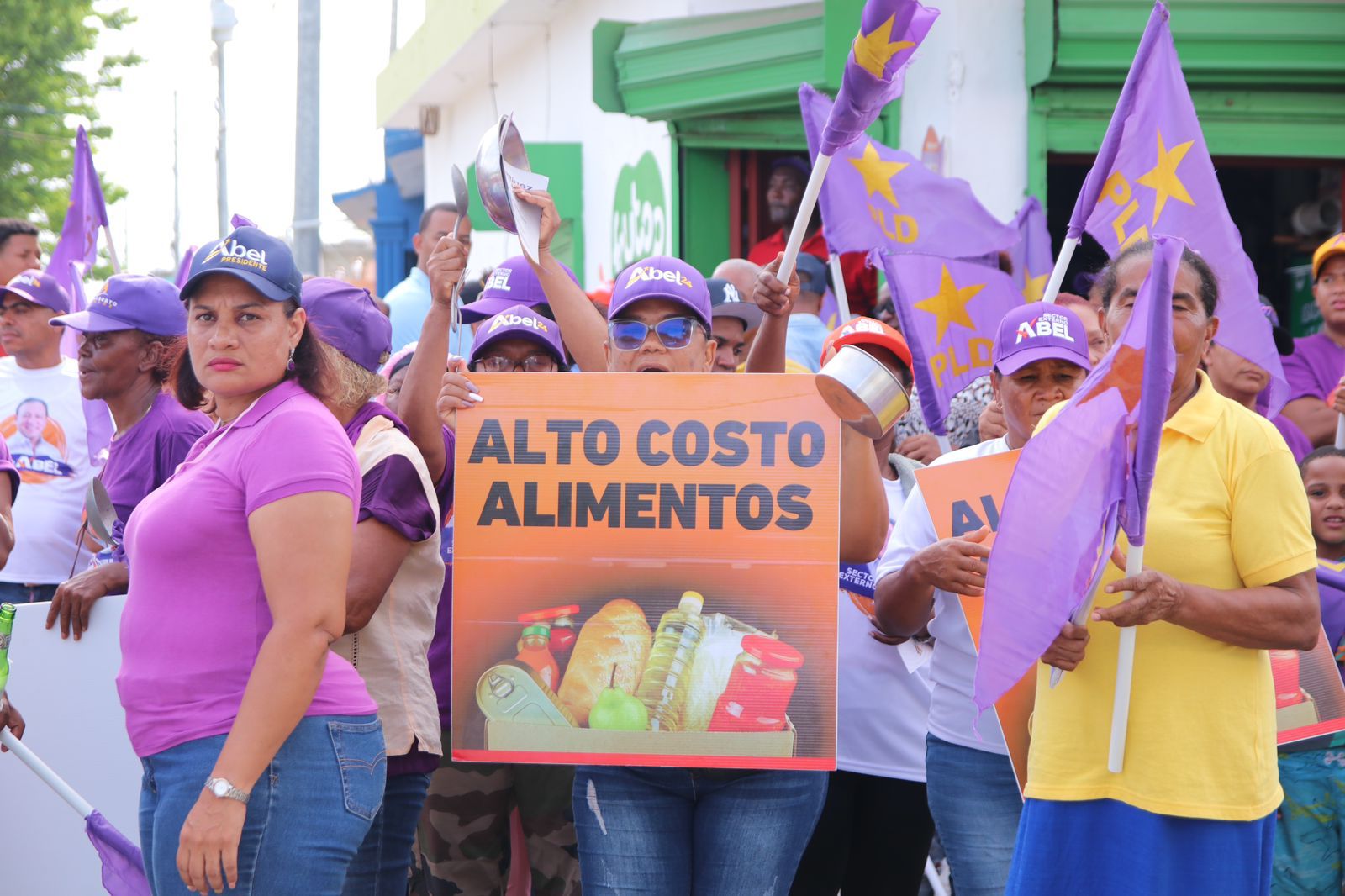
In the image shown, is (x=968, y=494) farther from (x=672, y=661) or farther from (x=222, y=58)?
(x=222, y=58)

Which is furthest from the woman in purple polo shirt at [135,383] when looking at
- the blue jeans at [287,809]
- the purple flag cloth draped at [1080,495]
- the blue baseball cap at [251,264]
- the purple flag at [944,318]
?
the purple flag cloth draped at [1080,495]

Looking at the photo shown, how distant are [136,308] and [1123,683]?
10.9ft

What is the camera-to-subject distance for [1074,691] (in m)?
3.50

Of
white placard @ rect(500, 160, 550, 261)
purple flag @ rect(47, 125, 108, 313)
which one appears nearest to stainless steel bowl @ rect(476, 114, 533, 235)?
white placard @ rect(500, 160, 550, 261)

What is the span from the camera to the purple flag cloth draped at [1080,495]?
319 centimetres

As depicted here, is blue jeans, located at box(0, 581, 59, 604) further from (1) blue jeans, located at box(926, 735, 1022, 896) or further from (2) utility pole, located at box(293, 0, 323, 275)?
(2) utility pole, located at box(293, 0, 323, 275)

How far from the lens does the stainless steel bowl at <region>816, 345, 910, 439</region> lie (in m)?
3.84

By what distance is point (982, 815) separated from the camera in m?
4.38

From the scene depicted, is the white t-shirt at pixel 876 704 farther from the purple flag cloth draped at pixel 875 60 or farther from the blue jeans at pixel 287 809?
the blue jeans at pixel 287 809

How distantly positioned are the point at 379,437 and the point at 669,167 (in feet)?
22.6

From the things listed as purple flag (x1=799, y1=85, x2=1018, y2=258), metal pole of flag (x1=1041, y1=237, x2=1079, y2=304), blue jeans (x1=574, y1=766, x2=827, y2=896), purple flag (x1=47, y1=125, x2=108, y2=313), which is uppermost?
purple flag (x1=47, y1=125, x2=108, y2=313)

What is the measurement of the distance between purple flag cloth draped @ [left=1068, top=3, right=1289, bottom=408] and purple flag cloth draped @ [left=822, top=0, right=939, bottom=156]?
135 cm

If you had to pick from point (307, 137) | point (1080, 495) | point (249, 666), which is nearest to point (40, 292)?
point (249, 666)

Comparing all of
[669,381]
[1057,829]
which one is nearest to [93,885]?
[669,381]
